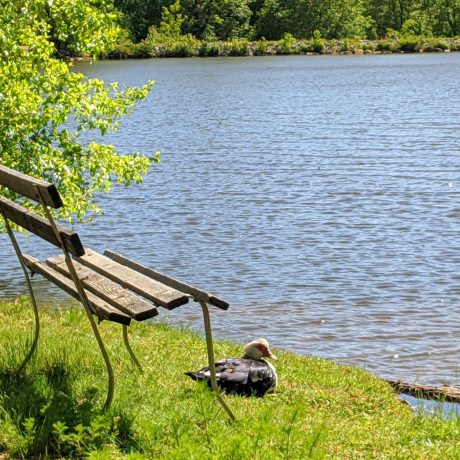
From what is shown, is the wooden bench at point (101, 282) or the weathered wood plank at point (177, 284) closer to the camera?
the wooden bench at point (101, 282)

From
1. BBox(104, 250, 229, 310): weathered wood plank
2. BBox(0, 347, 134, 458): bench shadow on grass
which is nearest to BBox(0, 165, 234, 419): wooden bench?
BBox(104, 250, 229, 310): weathered wood plank

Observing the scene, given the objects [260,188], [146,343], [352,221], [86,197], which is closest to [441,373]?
[146,343]

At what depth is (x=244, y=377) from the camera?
7250 millimetres

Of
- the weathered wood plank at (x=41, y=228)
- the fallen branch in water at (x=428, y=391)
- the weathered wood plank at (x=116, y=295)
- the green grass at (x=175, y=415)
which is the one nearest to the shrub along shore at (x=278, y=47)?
the fallen branch in water at (x=428, y=391)

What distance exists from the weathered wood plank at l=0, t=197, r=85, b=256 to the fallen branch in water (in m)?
4.36

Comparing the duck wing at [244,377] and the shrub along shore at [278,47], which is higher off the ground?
the duck wing at [244,377]

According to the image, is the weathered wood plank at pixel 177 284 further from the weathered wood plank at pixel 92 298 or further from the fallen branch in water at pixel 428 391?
the fallen branch in water at pixel 428 391

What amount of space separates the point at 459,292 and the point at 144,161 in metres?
4.80

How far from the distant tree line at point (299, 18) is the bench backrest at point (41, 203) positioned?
114 m

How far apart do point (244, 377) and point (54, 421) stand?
1962mm

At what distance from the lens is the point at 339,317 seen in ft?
43.6

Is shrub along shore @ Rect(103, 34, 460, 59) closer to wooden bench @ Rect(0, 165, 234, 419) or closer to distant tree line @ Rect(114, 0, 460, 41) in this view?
distant tree line @ Rect(114, 0, 460, 41)

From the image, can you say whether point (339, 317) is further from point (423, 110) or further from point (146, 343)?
point (423, 110)

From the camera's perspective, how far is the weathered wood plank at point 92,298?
5918 mm
